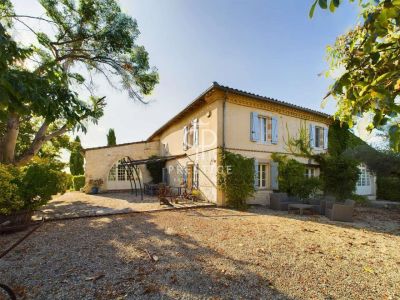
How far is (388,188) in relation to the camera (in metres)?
15.9

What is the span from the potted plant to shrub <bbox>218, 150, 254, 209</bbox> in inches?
427

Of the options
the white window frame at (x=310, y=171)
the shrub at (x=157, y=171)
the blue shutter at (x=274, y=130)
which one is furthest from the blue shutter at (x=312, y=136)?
the shrub at (x=157, y=171)

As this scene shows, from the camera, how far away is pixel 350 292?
309cm

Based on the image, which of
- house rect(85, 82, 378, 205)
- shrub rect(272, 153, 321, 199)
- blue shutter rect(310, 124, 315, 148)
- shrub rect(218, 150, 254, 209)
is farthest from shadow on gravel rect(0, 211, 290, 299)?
blue shutter rect(310, 124, 315, 148)

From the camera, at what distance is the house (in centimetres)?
1065

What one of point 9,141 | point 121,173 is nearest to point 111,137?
point 121,173

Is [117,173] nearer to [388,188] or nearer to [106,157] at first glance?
[106,157]

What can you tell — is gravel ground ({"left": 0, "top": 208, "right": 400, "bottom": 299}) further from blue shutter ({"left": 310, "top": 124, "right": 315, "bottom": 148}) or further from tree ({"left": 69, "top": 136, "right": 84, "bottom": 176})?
tree ({"left": 69, "top": 136, "right": 84, "bottom": 176})

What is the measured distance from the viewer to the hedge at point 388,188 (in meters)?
15.5

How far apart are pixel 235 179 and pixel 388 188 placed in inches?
528

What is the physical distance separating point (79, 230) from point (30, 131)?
13049 millimetres

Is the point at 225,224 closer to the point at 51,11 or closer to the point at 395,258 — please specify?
the point at 395,258

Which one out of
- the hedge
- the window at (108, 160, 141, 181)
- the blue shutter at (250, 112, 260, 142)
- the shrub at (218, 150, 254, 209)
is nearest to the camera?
the shrub at (218, 150, 254, 209)

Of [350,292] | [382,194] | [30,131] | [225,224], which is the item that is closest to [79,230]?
[225,224]
